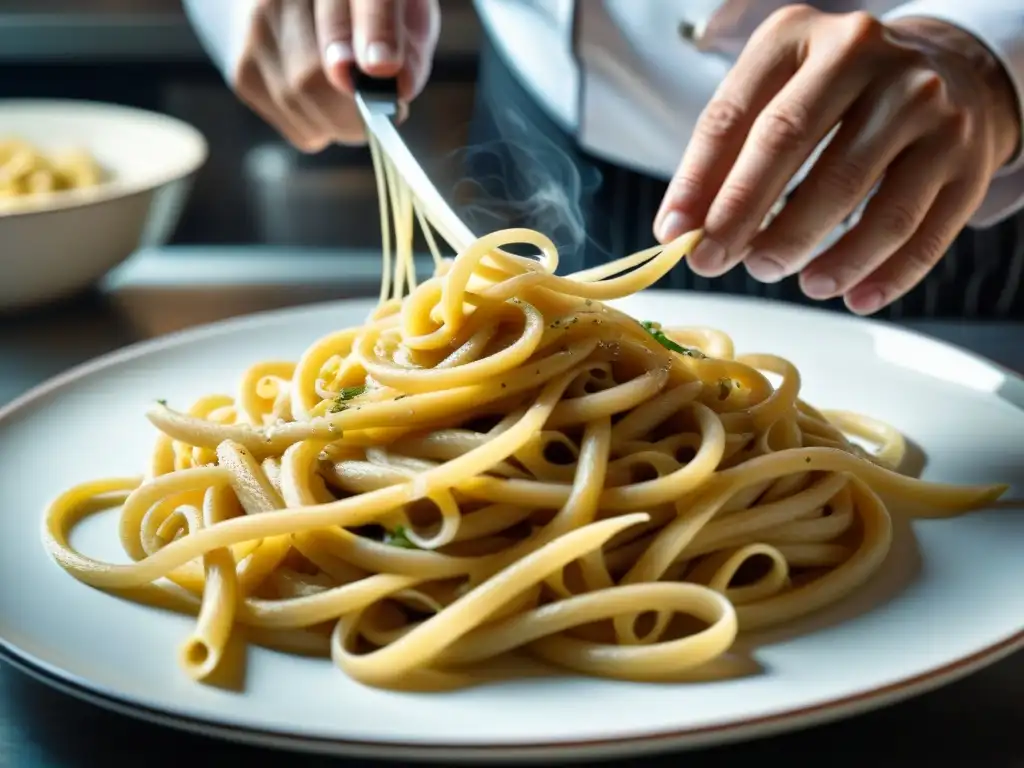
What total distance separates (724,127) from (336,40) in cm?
79

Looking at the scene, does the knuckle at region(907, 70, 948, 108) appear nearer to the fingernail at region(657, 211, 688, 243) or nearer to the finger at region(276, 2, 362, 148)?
the fingernail at region(657, 211, 688, 243)

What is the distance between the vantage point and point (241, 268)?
2.61 m

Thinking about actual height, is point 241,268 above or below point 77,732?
below

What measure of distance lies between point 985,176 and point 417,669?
1.07 m

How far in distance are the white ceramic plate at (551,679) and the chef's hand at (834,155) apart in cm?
25

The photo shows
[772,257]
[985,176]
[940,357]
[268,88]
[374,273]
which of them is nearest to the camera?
[772,257]

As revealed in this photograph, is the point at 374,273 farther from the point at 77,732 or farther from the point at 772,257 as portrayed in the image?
the point at 77,732

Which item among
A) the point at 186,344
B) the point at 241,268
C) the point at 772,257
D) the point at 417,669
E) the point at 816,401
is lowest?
the point at 241,268

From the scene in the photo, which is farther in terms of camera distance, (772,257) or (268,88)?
(268,88)

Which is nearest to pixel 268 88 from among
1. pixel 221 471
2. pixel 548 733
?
pixel 221 471

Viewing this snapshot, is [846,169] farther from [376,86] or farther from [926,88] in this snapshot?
[376,86]

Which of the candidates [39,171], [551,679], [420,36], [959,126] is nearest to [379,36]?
[420,36]

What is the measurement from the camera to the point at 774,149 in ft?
4.65

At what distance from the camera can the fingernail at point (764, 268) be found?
4.83 feet
